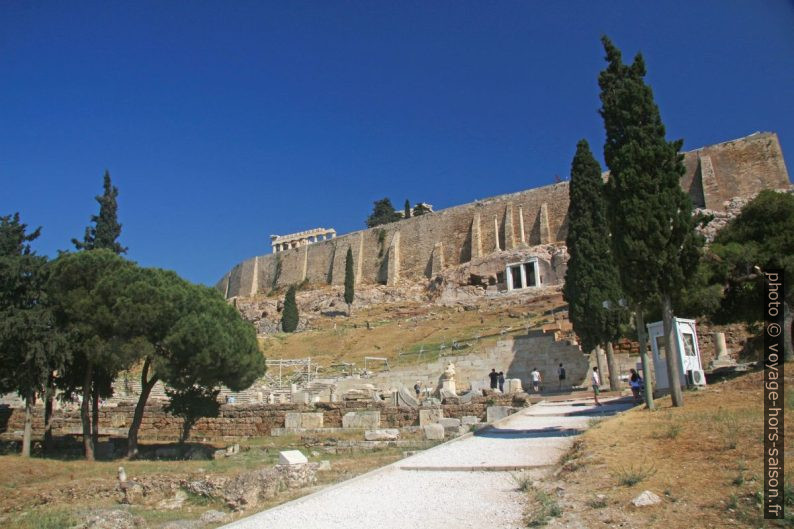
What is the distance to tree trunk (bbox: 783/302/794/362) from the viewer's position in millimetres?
12905

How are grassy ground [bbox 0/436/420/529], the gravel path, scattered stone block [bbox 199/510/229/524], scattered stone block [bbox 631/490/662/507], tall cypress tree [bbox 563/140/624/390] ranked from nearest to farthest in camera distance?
scattered stone block [bbox 631/490/662/507]
the gravel path
scattered stone block [bbox 199/510/229/524]
grassy ground [bbox 0/436/420/529]
tall cypress tree [bbox 563/140/624/390]

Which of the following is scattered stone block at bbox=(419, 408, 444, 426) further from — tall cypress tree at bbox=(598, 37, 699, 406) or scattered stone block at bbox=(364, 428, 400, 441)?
tall cypress tree at bbox=(598, 37, 699, 406)

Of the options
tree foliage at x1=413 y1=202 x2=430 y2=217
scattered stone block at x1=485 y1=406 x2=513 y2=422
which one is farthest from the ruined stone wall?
tree foliage at x1=413 y1=202 x2=430 y2=217

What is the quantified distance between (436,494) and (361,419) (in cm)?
1124

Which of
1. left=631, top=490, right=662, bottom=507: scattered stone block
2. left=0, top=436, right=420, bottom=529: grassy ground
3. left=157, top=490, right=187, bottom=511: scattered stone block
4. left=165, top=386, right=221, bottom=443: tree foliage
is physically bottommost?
left=157, top=490, right=187, bottom=511: scattered stone block

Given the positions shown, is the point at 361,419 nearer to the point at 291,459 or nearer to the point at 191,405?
the point at 191,405

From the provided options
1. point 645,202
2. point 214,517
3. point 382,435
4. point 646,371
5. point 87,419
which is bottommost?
point 214,517

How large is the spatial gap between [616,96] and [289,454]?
9354 mm

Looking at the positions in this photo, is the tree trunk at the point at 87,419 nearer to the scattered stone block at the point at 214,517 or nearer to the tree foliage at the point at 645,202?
the scattered stone block at the point at 214,517

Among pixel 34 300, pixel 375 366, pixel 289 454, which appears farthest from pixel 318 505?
pixel 375 366

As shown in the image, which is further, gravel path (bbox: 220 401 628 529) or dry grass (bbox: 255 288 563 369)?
dry grass (bbox: 255 288 563 369)

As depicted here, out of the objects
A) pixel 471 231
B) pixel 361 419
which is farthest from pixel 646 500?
pixel 471 231

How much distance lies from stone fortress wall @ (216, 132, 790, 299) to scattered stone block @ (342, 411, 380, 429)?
40.6m

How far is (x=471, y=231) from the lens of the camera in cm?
6488
